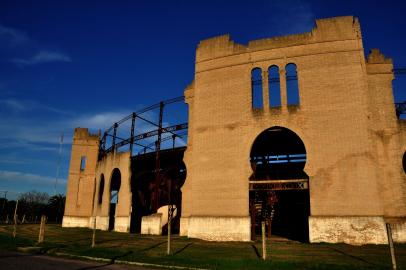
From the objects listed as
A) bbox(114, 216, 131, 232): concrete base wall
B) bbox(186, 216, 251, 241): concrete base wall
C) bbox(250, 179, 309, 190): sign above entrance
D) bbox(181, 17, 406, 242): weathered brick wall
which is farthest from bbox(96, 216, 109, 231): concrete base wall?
bbox(250, 179, 309, 190): sign above entrance

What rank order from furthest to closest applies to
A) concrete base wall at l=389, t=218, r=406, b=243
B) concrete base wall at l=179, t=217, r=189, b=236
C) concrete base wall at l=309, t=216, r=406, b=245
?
concrete base wall at l=179, t=217, r=189, b=236, concrete base wall at l=389, t=218, r=406, b=243, concrete base wall at l=309, t=216, r=406, b=245

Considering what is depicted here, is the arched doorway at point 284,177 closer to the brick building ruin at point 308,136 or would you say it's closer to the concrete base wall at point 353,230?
the brick building ruin at point 308,136

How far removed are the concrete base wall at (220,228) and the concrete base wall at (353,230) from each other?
484cm

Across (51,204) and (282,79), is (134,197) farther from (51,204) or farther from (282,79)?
(51,204)

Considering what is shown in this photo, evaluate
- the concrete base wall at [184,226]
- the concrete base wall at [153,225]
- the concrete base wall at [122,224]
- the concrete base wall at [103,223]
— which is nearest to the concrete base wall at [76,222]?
the concrete base wall at [103,223]

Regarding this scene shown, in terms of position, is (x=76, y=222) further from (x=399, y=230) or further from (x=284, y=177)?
(x=399, y=230)

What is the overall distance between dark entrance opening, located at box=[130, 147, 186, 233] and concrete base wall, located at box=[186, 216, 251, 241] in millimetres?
10097

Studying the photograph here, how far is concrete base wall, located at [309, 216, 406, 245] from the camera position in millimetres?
22797

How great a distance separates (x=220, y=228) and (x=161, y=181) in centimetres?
1565

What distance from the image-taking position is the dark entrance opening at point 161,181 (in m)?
39.4

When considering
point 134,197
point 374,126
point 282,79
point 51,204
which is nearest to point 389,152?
point 374,126

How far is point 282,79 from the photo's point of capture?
28016 mm

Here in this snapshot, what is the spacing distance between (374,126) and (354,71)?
14.3ft

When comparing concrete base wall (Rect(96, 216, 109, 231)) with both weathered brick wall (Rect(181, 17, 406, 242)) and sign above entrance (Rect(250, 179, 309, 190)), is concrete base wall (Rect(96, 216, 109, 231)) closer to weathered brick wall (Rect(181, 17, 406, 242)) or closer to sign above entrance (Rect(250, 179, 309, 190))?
weathered brick wall (Rect(181, 17, 406, 242))
